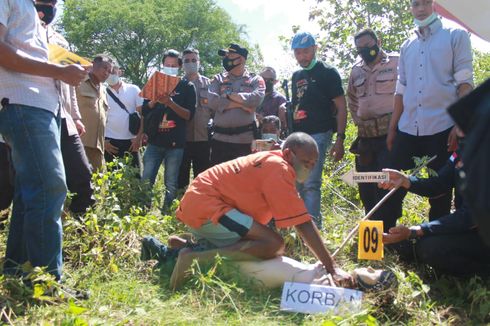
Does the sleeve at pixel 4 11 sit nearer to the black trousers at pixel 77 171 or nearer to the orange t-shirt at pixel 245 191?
the black trousers at pixel 77 171

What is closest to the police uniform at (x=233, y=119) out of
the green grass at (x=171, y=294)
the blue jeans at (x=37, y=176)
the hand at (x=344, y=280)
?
the green grass at (x=171, y=294)

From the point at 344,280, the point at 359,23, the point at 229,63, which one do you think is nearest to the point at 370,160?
the point at 229,63

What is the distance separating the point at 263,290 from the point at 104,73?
2780 mm

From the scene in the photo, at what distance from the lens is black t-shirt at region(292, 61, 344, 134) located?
4.73 meters

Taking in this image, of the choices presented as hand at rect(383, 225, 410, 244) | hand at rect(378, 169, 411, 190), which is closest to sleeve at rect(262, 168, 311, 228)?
hand at rect(383, 225, 410, 244)

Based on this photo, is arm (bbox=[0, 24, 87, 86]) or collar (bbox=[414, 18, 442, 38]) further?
collar (bbox=[414, 18, 442, 38])

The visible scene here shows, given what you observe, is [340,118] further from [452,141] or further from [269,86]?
[269,86]

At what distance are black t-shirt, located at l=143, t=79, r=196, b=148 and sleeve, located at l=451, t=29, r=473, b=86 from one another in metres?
2.73

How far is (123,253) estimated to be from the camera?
3.64 m

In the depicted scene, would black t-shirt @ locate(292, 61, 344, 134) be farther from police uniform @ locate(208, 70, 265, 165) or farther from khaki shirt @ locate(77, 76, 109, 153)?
khaki shirt @ locate(77, 76, 109, 153)

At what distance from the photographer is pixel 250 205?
3.39m

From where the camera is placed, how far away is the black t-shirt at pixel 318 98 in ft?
15.5

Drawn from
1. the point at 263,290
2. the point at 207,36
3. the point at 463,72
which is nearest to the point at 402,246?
the point at 263,290

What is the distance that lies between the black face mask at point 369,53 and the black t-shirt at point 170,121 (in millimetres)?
1860
